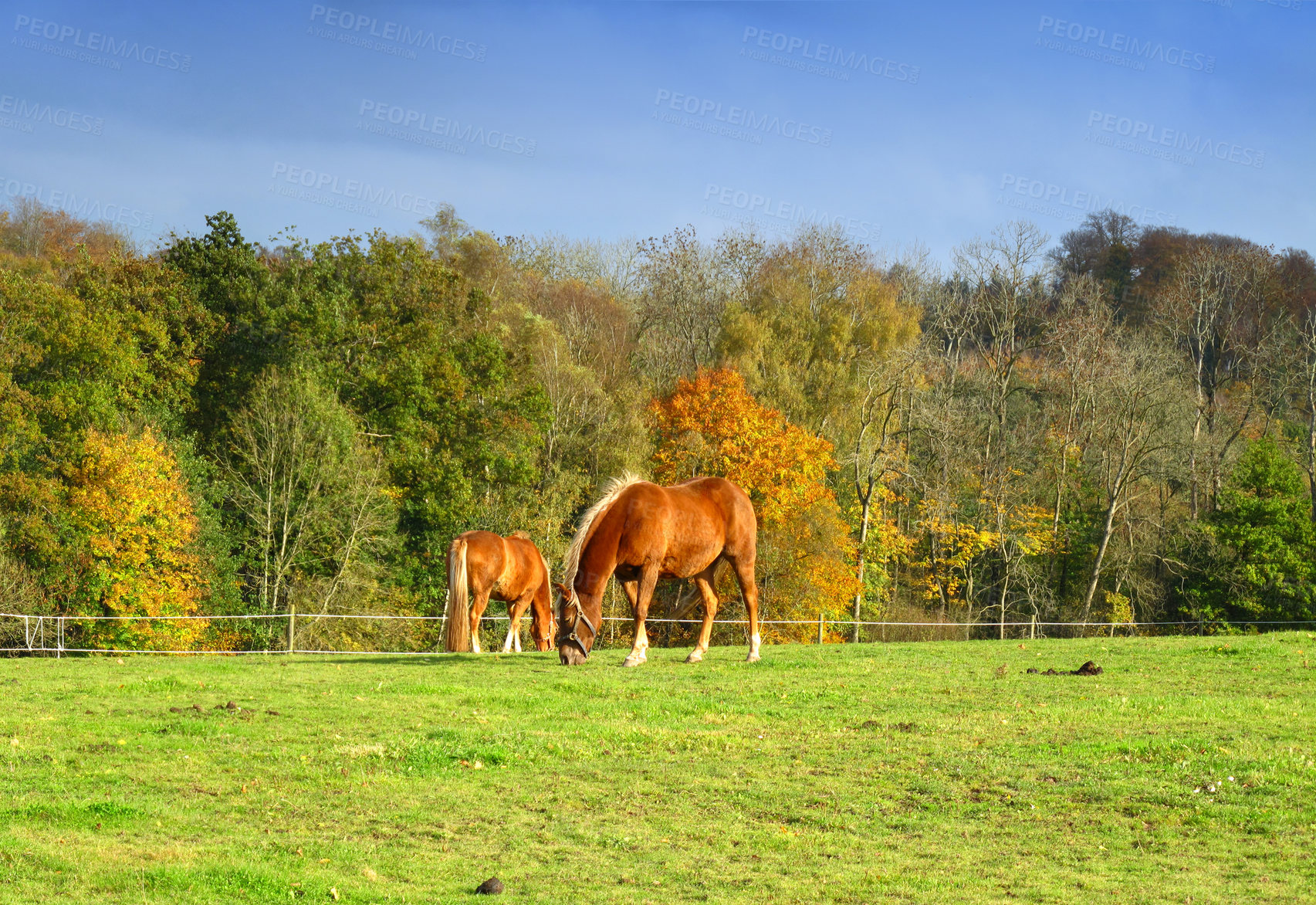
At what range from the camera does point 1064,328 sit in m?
51.3

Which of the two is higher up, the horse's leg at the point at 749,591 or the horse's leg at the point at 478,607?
the horse's leg at the point at 749,591

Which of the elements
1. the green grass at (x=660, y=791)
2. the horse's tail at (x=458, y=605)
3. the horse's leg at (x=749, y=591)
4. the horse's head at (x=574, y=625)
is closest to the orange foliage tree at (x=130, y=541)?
the horse's tail at (x=458, y=605)

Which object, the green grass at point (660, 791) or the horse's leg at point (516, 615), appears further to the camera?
the horse's leg at point (516, 615)

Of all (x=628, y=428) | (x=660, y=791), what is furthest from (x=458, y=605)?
(x=628, y=428)

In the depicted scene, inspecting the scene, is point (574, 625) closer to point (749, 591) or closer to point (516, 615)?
point (749, 591)

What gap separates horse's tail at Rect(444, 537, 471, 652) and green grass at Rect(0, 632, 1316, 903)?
14.1 feet

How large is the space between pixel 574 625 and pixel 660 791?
293 inches

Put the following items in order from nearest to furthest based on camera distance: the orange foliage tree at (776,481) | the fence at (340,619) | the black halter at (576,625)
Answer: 1. the black halter at (576,625)
2. the fence at (340,619)
3. the orange foliage tree at (776,481)

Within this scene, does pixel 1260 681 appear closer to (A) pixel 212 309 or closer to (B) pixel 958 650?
(B) pixel 958 650

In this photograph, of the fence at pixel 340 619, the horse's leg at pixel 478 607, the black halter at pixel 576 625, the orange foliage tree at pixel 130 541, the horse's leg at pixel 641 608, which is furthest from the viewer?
the orange foliage tree at pixel 130 541

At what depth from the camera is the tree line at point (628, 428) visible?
34875mm

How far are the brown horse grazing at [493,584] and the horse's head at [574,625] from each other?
10.7 feet

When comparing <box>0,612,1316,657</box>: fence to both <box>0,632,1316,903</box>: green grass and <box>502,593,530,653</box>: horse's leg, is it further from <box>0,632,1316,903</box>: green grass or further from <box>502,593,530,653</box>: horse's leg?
<box>0,632,1316,903</box>: green grass

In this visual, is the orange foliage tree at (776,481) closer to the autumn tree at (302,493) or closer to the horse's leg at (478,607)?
the autumn tree at (302,493)
